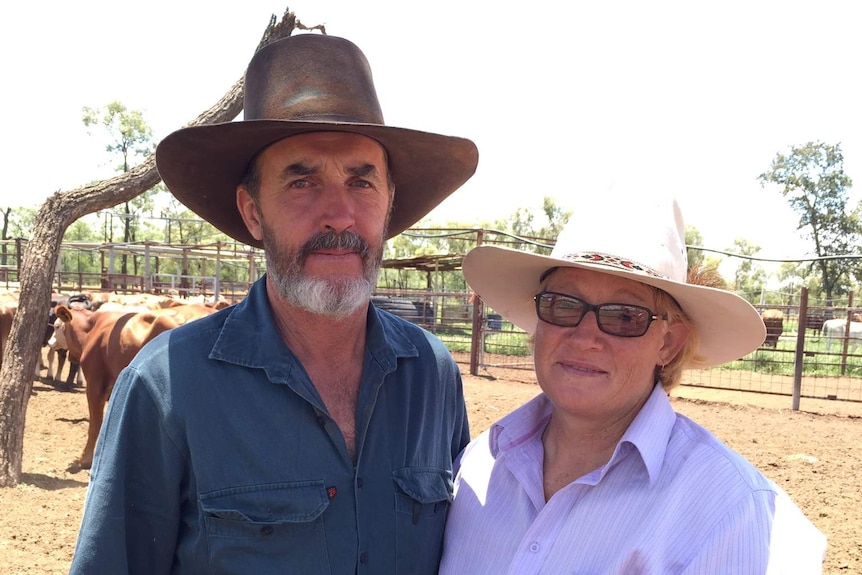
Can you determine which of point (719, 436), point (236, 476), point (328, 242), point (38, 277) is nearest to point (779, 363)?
point (719, 436)

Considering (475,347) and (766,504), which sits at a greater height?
(766,504)

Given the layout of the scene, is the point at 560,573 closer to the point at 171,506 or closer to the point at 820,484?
the point at 171,506

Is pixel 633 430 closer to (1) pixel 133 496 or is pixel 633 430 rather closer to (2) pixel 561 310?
(2) pixel 561 310

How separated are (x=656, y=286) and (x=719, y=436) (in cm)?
796

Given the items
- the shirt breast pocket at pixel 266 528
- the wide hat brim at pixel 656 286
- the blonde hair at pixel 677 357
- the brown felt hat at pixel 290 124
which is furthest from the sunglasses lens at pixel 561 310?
the shirt breast pocket at pixel 266 528

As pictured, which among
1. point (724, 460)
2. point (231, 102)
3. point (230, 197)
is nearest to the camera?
point (724, 460)

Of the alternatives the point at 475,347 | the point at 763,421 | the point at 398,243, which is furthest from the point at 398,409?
the point at 398,243

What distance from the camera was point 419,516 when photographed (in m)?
2.07

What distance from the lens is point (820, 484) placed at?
271 inches

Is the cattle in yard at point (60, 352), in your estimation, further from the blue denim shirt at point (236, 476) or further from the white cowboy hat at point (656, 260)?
the white cowboy hat at point (656, 260)

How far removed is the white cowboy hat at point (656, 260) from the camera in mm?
1896

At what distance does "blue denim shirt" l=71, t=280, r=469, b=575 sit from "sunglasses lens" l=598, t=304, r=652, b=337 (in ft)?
2.48

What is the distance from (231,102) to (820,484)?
698cm

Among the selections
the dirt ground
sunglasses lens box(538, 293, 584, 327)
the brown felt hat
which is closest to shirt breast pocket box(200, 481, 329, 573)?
sunglasses lens box(538, 293, 584, 327)
